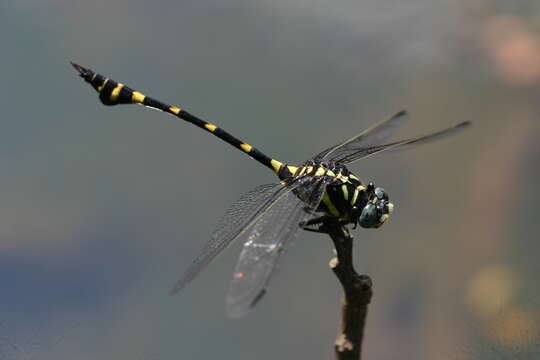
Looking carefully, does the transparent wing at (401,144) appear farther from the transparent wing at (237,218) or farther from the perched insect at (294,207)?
the transparent wing at (237,218)

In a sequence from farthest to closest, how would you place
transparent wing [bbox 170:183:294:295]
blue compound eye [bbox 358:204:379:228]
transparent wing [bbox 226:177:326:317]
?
1. blue compound eye [bbox 358:204:379:228]
2. transparent wing [bbox 170:183:294:295]
3. transparent wing [bbox 226:177:326:317]

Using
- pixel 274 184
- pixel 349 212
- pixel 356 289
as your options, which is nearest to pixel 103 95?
pixel 274 184

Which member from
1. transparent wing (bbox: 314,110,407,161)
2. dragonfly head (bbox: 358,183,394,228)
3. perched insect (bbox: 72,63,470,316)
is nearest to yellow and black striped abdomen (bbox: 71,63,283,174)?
perched insect (bbox: 72,63,470,316)

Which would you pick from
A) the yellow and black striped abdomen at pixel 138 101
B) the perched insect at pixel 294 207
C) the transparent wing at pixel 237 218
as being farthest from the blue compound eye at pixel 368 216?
the yellow and black striped abdomen at pixel 138 101

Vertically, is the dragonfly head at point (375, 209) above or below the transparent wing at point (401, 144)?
below

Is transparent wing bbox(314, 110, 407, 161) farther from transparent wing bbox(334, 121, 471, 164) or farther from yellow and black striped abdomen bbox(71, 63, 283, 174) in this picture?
yellow and black striped abdomen bbox(71, 63, 283, 174)

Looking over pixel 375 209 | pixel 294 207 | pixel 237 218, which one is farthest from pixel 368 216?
pixel 237 218

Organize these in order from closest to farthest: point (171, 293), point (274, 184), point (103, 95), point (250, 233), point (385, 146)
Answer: point (171, 293) < point (250, 233) < point (274, 184) < point (385, 146) < point (103, 95)

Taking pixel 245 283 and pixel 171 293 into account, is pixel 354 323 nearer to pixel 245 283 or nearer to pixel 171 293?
pixel 245 283

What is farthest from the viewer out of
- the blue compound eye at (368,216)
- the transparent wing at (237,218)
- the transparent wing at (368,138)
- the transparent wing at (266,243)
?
the transparent wing at (368,138)
